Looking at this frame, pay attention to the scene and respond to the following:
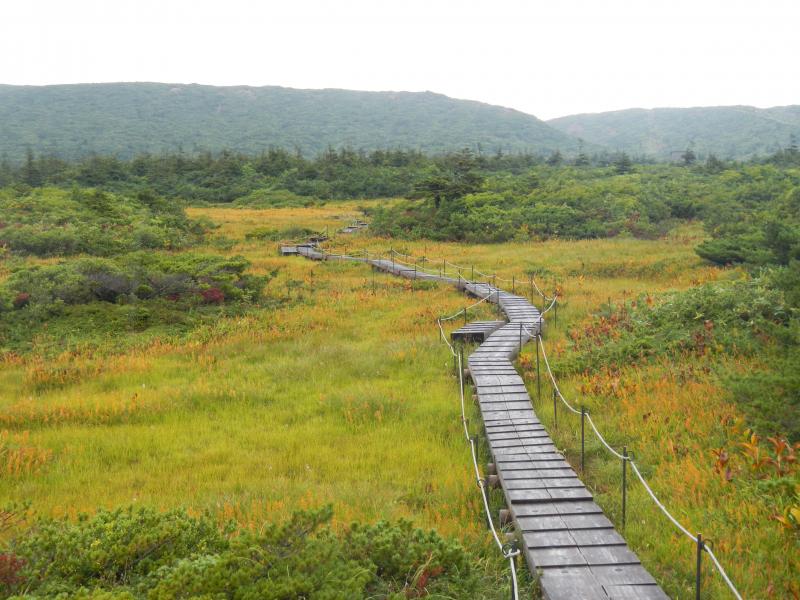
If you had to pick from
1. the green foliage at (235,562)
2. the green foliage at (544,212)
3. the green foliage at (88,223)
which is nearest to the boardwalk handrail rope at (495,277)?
the green foliage at (544,212)

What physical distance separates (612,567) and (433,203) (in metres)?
40.0

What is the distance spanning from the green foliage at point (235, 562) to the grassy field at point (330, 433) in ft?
4.83

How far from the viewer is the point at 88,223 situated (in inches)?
1449

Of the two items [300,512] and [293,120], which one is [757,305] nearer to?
[300,512]

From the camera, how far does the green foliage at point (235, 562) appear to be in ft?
15.9

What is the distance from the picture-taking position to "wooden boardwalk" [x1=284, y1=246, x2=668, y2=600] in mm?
5773

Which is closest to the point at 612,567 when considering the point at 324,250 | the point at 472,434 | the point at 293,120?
the point at 472,434

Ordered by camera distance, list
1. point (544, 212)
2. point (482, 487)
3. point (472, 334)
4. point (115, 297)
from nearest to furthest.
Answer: point (482, 487) < point (472, 334) < point (115, 297) < point (544, 212)

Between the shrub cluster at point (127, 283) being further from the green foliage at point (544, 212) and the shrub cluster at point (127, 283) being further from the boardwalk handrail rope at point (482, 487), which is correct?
the green foliage at point (544, 212)

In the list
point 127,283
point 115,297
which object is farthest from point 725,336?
point 115,297

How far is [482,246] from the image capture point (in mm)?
37688

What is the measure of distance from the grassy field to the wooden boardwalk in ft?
1.44

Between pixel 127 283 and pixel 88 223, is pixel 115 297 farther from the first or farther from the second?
pixel 88 223

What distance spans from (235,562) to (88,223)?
3616 centimetres
